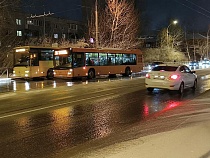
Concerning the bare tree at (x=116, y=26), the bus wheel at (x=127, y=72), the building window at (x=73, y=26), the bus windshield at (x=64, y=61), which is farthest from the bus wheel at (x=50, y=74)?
the building window at (x=73, y=26)

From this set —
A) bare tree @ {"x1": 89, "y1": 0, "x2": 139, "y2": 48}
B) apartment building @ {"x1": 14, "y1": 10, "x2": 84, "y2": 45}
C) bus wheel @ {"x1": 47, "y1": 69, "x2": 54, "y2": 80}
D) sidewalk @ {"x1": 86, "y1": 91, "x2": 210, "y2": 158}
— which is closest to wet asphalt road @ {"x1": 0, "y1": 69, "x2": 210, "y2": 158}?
sidewalk @ {"x1": 86, "y1": 91, "x2": 210, "y2": 158}

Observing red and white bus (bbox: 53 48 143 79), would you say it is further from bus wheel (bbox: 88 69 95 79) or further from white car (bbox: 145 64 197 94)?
white car (bbox: 145 64 197 94)

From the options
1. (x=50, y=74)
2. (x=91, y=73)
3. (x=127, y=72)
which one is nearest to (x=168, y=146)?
(x=91, y=73)

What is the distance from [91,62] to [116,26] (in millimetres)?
13972

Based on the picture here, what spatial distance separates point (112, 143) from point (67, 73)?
21.0 metres

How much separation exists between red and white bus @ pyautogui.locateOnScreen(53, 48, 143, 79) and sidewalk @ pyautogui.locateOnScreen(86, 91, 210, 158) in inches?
814

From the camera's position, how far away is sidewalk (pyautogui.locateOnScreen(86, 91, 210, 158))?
18.4 ft

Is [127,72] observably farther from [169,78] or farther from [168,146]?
[168,146]

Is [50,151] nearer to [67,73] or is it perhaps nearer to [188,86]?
[188,86]

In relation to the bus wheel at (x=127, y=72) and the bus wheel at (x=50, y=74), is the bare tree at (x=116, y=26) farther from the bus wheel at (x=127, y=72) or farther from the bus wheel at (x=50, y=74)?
the bus wheel at (x=50, y=74)

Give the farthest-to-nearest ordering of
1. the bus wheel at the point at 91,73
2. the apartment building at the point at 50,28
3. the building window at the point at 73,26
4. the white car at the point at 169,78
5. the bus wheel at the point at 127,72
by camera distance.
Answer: the building window at the point at 73,26 → the apartment building at the point at 50,28 → the bus wheel at the point at 127,72 → the bus wheel at the point at 91,73 → the white car at the point at 169,78

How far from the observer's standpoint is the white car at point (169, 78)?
16016mm

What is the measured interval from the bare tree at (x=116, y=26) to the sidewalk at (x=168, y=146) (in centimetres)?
3484

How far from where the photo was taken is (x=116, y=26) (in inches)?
1649
